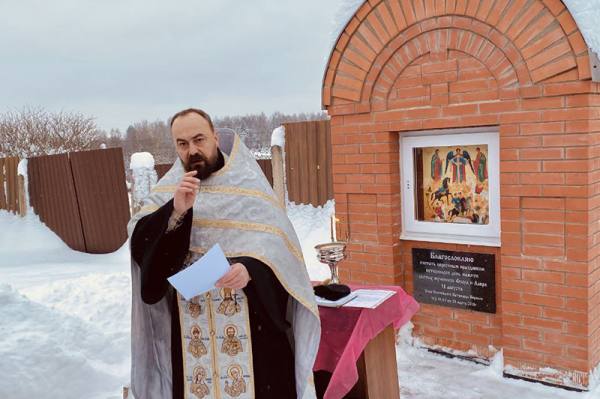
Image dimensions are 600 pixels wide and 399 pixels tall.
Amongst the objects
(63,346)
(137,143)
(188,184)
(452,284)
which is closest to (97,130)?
(137,143)

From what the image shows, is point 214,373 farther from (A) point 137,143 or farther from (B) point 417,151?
(A) point 137,143

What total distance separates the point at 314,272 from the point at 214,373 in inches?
211

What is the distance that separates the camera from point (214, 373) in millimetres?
2506

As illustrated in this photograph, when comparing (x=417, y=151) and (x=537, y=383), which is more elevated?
(x=417, y=151)

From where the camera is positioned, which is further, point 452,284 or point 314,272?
point 314,272

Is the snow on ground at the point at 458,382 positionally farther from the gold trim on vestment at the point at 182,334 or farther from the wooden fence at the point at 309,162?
the wooden fence at the point at 309,162

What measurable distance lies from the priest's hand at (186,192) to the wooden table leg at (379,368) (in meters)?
1.56

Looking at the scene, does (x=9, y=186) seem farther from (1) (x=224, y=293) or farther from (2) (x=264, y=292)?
(2) (x=264, y=292)

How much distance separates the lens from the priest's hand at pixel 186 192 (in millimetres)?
2137

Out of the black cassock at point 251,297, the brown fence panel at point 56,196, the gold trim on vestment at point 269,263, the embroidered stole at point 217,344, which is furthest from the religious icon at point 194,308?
the brown fence panel at point 56,196

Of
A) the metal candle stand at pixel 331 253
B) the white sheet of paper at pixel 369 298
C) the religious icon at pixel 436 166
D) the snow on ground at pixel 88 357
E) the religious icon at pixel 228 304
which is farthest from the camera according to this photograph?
the religious icon at pixel 436 166

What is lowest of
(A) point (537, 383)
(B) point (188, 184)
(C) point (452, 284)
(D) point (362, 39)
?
(A) point (537, 383)

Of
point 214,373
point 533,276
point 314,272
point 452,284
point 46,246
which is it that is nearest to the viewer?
point 214,373

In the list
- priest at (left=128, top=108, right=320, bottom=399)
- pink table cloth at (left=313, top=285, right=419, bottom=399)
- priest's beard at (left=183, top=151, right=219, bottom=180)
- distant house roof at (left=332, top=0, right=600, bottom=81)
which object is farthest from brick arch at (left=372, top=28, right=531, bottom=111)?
priest's beard at (left=183, top=151, right=219, bottom=180)
